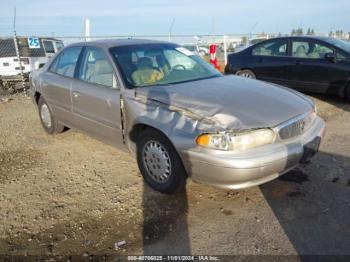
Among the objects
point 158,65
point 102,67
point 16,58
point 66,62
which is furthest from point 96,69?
point 16,58

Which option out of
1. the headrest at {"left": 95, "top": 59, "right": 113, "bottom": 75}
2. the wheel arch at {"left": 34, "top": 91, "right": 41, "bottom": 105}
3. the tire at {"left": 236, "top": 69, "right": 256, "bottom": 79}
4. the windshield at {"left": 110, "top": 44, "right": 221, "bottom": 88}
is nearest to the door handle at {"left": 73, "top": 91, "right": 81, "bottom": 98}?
the headrest at {"left": 95, "top": 59, "right": 113, "bottom": 75}

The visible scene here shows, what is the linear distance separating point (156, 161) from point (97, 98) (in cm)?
122

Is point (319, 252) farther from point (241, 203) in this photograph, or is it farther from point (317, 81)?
point (317, 81)

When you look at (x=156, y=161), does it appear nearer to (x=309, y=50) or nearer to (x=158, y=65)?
(x=158, y=65)

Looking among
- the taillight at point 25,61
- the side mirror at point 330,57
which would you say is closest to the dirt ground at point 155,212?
the side mirror at point 330,57

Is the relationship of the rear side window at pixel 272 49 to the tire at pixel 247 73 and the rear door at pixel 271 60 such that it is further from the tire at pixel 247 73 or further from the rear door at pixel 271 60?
the tire at pixel 247 73

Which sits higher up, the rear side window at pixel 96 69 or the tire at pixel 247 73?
the rear side window at pixel 96 69

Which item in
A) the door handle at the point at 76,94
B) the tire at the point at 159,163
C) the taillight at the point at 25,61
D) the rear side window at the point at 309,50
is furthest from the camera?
the taillight at the point at 25,61

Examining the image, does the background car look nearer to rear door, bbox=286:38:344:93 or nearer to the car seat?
rear door, bbox=286:38:344:93

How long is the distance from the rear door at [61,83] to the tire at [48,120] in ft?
0.77

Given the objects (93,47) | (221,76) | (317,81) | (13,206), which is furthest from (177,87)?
(317,81)

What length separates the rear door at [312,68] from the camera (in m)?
8.03

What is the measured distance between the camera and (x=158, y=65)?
15.5 ft

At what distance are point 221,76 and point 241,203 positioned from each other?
187 cm
